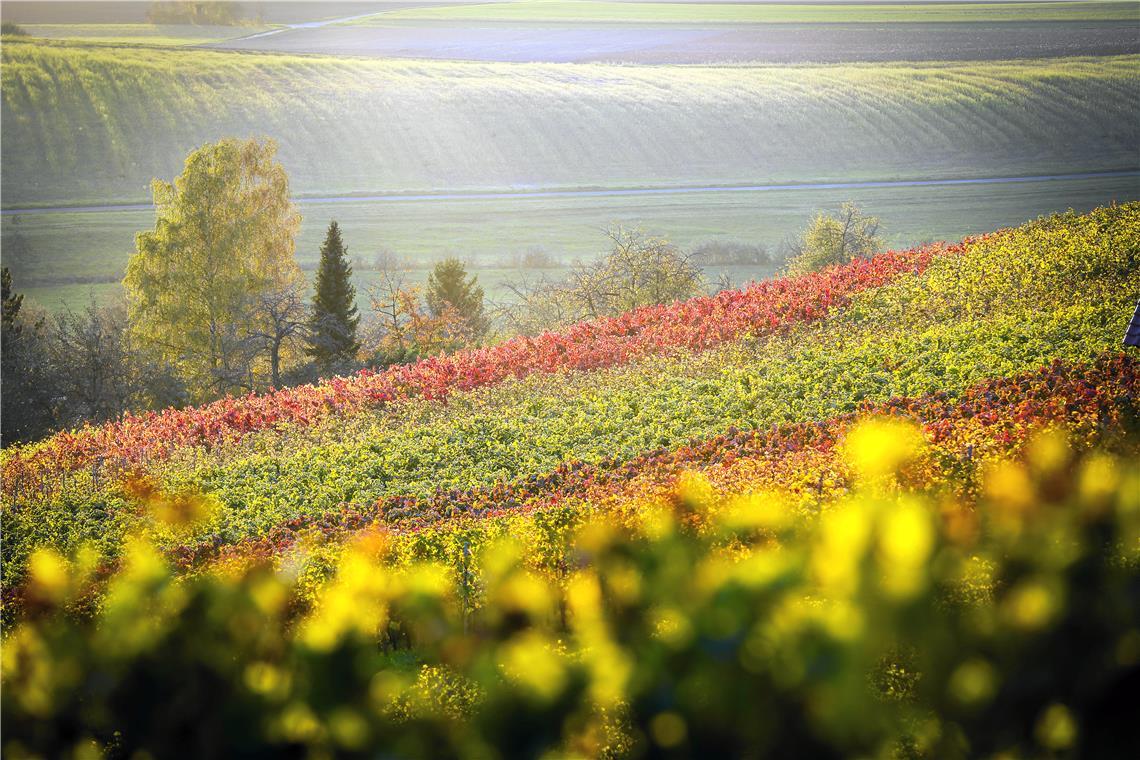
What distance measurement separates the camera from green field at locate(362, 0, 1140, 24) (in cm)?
9533

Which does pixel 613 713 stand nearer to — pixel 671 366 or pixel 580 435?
pixel 580 435

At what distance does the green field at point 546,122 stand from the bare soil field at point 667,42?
5.63 meters

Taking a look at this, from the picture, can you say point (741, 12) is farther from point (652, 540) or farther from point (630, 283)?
point (652, 540)

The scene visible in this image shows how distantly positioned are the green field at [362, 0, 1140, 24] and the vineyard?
3421 inches

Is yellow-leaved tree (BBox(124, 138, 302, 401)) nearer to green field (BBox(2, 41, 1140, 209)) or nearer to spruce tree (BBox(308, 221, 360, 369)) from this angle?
spruce tree (BBox(308, 221, 360, 369))

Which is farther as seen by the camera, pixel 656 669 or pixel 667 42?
pixel 667 42

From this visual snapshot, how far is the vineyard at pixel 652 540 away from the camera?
3.77m

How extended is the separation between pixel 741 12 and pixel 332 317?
93819 millimetres

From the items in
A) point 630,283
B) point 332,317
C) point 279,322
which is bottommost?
point 332,317

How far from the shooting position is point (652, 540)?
684cm

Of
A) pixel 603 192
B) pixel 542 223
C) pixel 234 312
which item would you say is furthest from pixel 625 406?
pixel 603 192

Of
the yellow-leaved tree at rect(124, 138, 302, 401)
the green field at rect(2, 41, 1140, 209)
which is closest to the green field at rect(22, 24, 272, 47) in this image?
the green field at rect(2, 41, 1140, 209)

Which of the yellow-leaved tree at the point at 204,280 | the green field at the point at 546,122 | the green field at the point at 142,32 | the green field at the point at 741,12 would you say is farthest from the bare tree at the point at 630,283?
the green field at the point at 142,32

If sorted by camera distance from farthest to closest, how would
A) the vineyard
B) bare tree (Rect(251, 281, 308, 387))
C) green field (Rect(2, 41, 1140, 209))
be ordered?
1. green field (Rect(2, 41, 1140, 209))
2. bare tree (Rect(251, 281, 308, 387))
3. the vineyard
